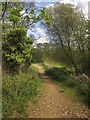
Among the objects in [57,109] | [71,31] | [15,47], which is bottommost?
[57,109]

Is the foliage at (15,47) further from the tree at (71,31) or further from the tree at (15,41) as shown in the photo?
the tree at (71,31)

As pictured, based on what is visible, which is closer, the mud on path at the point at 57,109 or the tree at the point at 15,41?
the mud on path at the point at 57,109

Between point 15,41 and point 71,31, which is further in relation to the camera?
point 71,31

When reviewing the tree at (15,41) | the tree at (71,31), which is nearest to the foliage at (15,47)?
the tree at (15,41)

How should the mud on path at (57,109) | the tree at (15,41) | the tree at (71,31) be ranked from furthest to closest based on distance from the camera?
1. the tree at (71,31)
2. the tree at (15,41)
3. the mud on path at (57,109)

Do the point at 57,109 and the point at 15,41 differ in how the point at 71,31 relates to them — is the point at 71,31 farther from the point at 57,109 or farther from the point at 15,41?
the point at 57,109

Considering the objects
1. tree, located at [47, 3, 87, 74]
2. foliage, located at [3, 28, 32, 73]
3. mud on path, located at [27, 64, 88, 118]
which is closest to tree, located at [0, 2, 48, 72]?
foliage, located at [3, 28, 32, 73]

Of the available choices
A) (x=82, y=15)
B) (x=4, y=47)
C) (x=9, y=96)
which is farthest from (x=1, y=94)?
(x=82, y=15)

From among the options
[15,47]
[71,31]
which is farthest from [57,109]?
[71,31]

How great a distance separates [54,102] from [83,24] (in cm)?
1446

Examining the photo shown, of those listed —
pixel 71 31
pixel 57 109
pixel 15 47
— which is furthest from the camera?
pixel 71 31

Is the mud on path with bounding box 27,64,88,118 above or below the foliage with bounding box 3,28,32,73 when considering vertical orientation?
below

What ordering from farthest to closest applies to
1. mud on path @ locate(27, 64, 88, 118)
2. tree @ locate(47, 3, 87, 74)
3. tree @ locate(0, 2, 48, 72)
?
tree @ locate(47, 3, 87, 74), tree @ locate(0, 2, 48, 72), mud on path @ locate(27, 64, 88, 118)

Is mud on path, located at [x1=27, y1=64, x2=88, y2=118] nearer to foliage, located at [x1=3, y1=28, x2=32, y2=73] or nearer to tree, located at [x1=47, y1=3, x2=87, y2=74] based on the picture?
foliage, located at [x1=3, y1=28, x2=32, y2=73]
